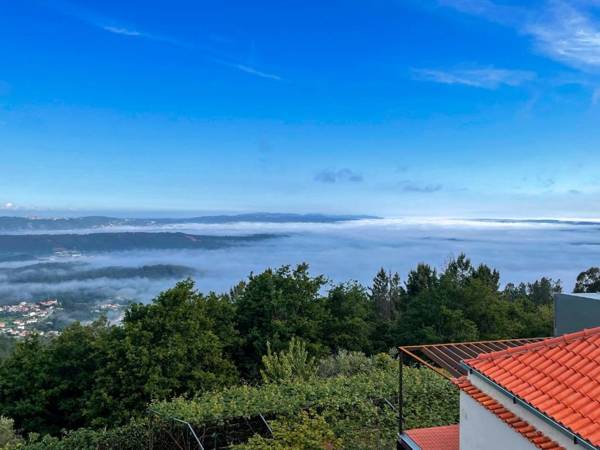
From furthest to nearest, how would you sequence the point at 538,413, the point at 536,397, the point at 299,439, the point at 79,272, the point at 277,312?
the point at 79,272, the point at 277,312, the point at 299,439, the point at 536,397, the point at 538,413

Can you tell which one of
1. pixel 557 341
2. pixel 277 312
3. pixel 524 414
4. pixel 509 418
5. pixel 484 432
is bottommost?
pixel 277 312

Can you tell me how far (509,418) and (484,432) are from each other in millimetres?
822

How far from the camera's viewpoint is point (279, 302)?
1026 inches

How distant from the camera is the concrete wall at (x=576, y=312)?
686cm

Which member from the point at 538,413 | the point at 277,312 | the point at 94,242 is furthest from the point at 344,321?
the point at 94,242

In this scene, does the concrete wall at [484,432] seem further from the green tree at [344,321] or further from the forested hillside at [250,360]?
the green tree at [344,321]

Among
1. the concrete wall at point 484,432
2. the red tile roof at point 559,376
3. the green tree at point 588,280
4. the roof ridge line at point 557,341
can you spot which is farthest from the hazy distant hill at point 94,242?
the red tile roof at point 559,376

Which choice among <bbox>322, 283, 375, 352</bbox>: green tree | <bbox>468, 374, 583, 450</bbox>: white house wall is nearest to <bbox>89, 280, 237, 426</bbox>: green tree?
<bbox>322, 283, 375, 352</bbox>: green tree

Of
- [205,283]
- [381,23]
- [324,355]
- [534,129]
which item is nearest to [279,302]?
[324,355]

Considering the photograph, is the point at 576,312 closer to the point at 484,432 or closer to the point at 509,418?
the point at 484,432

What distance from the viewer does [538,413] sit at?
4.61 m

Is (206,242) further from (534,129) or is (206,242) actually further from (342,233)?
(534,129)

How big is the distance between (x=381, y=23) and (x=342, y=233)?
113428 millimetres

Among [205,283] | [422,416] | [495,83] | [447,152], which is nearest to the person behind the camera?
[422,416]
